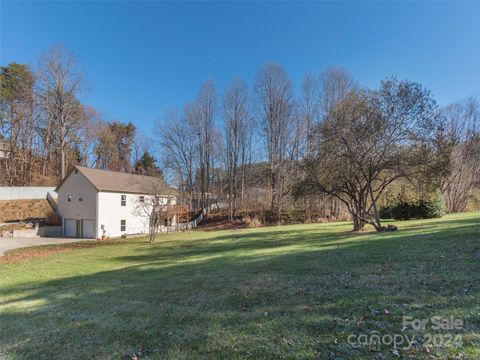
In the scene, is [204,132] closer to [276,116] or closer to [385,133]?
[276,116]

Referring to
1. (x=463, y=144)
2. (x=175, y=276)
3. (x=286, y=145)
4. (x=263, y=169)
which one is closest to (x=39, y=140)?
(x=263, y=169)

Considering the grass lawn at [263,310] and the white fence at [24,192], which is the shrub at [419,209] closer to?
the grass lawn at [263,310]

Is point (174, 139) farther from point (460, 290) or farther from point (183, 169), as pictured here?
point (460, 290)

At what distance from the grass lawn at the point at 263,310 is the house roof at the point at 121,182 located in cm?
1899

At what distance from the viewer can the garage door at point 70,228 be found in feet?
89.6

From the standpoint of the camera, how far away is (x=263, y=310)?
4.19m

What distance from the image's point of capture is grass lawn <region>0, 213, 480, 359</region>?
314 centimetres

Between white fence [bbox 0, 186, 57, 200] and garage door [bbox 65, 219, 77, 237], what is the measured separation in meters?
7.04

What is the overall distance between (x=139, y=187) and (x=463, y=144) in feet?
119

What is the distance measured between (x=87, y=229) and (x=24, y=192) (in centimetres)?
1235

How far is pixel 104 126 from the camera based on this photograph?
42.8 meters

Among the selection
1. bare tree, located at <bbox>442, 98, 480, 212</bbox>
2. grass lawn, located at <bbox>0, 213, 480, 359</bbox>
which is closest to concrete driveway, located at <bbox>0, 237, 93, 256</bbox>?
grass lawn, located at <bbox>0, 213, 480, 359</bbox>

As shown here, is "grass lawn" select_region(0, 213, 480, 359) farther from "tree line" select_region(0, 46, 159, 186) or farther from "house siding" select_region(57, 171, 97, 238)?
"tree line" select_region(0, 46, 159, 186)

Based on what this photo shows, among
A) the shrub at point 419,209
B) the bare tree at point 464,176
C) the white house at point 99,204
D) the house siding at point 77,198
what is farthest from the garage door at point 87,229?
the bare tree at point 464,176
